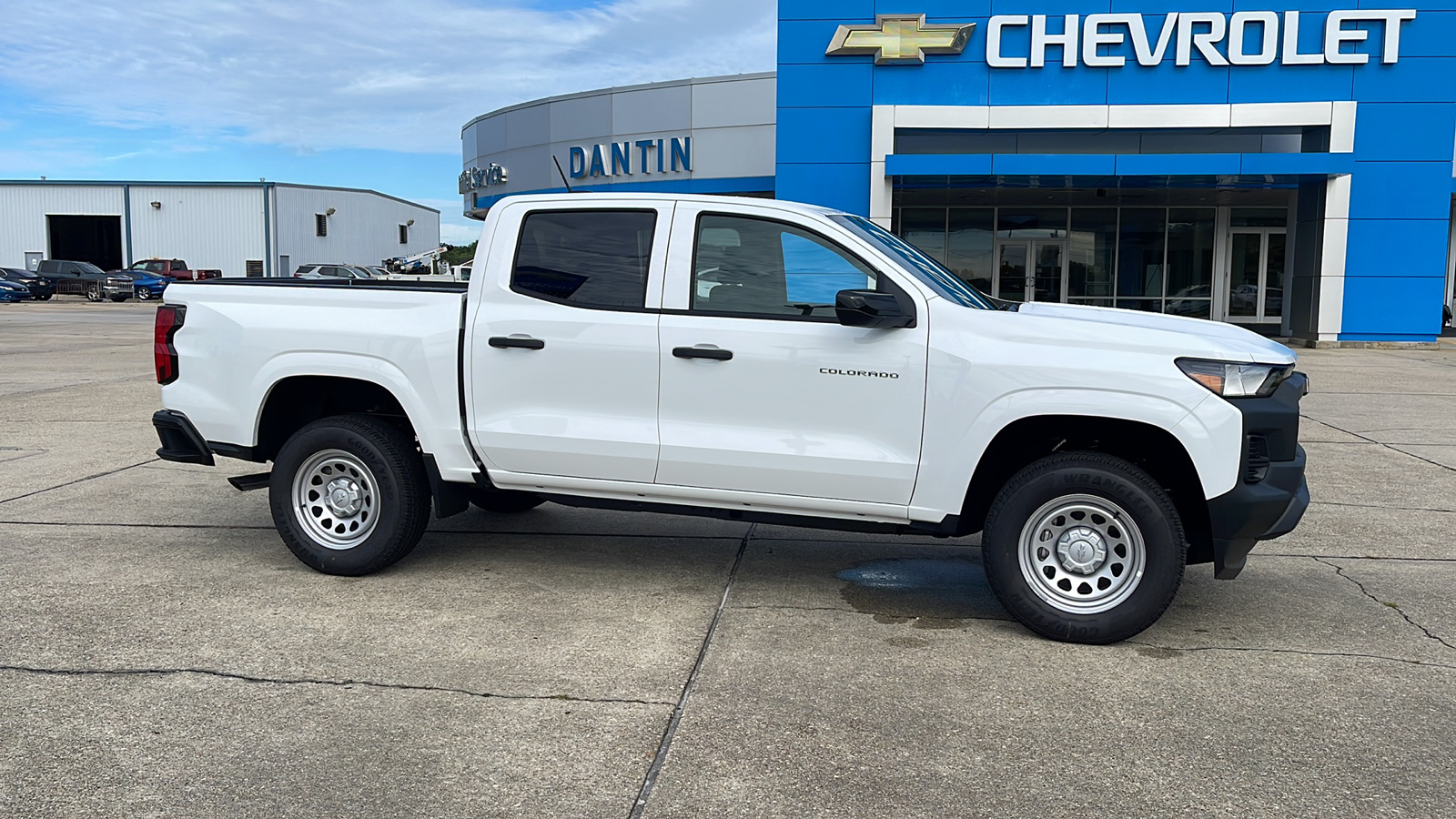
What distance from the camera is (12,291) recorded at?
47250mm

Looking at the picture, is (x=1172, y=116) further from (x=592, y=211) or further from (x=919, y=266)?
(x=592, y=211)

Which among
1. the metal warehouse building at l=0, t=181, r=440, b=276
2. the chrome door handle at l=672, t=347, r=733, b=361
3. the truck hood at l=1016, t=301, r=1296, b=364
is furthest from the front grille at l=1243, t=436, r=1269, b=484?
the metal warehouse building at l=0, t=181, r=440, b=276

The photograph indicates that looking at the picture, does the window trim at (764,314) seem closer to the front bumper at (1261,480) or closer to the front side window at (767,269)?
the front side window at (767,269)

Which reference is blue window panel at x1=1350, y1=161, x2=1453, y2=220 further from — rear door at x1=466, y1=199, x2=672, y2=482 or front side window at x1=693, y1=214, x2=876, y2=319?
rear door at x1=466, y1=199, x2=672, y2=482

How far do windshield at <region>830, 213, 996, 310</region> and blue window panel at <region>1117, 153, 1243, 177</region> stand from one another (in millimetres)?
19155

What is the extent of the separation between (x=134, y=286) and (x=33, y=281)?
12.7 ft

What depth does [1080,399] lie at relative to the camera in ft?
15.7

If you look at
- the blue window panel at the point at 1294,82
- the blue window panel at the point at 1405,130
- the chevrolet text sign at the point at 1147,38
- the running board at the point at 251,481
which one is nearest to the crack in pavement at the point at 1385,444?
the running board at the point at 251,481

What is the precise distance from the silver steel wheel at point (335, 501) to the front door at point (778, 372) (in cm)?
164

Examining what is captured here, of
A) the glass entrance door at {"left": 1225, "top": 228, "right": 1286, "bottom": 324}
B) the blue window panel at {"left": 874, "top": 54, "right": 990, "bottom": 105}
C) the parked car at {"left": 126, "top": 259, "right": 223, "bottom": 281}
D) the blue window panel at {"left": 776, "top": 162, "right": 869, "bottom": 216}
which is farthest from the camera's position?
the parked car at {"left": 126, "top": 259, "right": 223, "bottom": 281}

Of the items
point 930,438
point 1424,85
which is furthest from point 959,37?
point 930,438

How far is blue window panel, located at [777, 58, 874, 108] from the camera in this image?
24.3m

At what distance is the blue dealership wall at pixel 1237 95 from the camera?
928 inches

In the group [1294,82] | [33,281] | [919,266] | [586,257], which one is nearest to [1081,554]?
[919,266]
